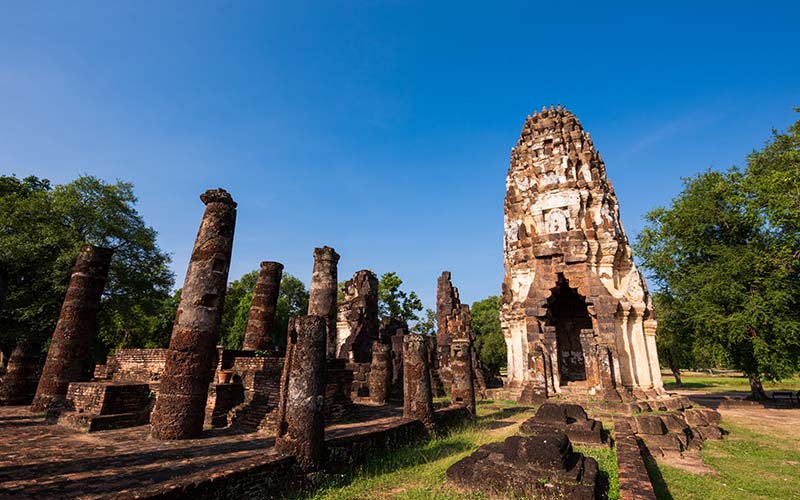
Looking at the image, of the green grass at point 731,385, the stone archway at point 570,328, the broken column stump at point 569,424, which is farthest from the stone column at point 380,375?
the green grass at point 731,385

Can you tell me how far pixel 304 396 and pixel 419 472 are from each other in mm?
2272

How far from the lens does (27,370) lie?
44.1 ft

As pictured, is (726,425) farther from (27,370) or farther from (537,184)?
(27,370)

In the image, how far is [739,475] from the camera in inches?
254

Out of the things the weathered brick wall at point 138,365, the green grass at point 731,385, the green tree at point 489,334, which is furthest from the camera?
the green tree at point 489,334

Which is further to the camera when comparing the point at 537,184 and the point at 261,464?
the point at 537,184

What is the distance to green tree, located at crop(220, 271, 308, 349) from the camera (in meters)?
35.4

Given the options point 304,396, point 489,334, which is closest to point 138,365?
point 304,396

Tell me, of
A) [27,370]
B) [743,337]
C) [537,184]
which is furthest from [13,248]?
[743,337]

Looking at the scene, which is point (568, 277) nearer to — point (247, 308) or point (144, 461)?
point (144, 461)

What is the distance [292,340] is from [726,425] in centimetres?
1287

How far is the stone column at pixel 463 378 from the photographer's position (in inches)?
434

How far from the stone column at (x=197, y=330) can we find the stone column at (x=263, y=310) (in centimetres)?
545

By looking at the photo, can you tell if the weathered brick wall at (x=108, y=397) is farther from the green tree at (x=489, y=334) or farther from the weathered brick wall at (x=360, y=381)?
the green tree at (x=489, y=334)
